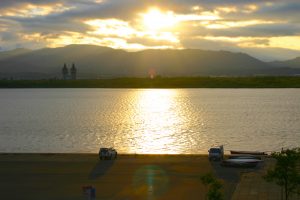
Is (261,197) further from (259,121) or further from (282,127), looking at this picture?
(259,121)

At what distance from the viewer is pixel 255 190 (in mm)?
36844

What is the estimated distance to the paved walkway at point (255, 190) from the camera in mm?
34662

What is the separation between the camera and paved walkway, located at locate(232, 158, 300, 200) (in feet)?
114

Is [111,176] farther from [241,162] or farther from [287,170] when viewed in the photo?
[287,170]

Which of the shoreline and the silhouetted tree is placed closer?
the silhouetted tree

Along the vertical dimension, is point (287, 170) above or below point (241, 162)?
above

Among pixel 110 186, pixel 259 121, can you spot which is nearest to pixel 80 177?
pixel 110 186

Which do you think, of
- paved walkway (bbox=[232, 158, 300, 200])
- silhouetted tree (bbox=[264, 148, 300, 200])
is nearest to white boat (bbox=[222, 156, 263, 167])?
paved walkway (bbox=[232, 158, 300, 200])

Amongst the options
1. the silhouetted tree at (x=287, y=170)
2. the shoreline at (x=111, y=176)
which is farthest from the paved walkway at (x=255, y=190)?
the silhouetted tree at (x=287, y=170)

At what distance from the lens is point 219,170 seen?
46312 mm

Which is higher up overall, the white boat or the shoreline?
the white boat

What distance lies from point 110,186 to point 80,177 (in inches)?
194

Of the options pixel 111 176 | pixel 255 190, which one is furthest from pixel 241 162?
pixel 111 176

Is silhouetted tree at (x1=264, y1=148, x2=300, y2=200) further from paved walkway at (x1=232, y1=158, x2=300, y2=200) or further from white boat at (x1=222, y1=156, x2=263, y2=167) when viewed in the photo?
white boat at (x1=222, y1=156, x2=263, y2=167)
